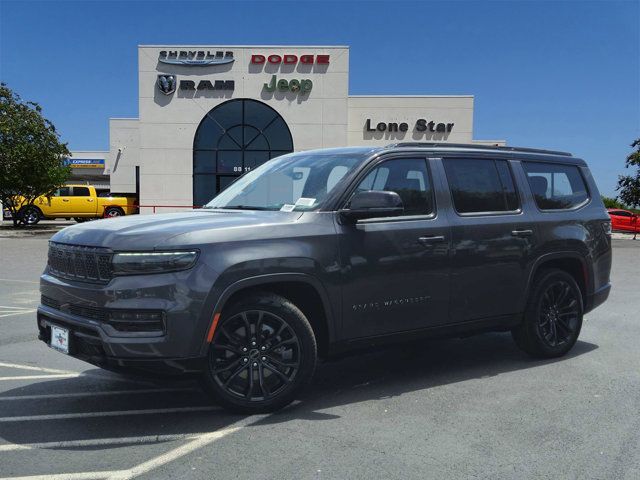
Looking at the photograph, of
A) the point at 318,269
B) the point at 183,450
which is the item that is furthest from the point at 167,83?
the point at 183,450

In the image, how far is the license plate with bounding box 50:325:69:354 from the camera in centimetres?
416

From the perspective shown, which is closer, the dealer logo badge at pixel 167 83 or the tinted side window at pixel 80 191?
the dealer logo badge at pixel 167 83

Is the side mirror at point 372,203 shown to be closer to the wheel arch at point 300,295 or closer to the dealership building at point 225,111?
the wheel arch at point 300,295

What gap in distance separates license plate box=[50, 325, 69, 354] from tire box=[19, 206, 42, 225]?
31.3 m

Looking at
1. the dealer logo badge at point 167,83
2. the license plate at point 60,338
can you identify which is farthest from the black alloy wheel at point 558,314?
the dealer logo badge at point 167,83

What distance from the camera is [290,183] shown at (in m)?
5.17

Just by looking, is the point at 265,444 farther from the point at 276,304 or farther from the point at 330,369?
the point at 330,369

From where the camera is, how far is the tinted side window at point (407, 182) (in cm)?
498

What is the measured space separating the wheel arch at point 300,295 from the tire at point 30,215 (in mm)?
31832

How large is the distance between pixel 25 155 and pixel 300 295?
97.0 ft

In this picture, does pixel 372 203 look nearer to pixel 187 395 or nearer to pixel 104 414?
pixel 187 395

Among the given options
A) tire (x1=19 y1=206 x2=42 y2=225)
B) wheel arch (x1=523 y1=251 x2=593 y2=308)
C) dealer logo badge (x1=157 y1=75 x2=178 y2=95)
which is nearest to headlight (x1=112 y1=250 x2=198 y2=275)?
wheel arch (x1=523 y1=251 x2=593 y2=308)

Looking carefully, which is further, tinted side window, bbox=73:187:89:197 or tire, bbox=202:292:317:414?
tinted side window, bbox=73:187:89:197

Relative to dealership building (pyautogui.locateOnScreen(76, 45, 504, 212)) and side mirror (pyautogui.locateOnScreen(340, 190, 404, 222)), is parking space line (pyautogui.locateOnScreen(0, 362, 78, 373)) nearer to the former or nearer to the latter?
side mirror (pyautogui.locateOnScreen(340, 190, 404, 222))
